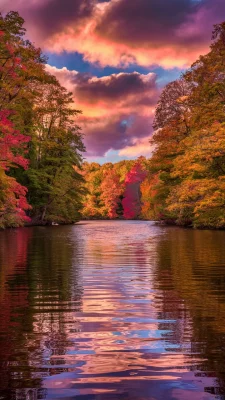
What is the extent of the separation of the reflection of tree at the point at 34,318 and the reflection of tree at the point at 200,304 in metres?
1.38

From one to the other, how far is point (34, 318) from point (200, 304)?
8.90 feet

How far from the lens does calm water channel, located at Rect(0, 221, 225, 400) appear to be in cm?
379

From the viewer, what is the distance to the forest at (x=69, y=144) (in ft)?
109

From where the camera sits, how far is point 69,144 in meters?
58.2

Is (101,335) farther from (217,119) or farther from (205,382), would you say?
(217,119)

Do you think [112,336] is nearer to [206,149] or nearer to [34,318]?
[34,318]

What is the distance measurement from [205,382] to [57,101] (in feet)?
179

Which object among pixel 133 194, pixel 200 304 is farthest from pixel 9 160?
pixel 133 194

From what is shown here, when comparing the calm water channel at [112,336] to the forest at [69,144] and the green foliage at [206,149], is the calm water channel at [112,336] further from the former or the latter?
the green foliage at [206,149]

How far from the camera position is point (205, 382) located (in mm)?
3871

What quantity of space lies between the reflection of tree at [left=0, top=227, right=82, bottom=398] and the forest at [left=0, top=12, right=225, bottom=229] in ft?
51.1

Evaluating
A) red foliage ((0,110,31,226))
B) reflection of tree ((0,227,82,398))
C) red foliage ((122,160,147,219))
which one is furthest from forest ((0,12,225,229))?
red foliage ((122,160,147,219))

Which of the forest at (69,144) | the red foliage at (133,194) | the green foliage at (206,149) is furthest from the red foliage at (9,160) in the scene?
the red foliage at (133,194)

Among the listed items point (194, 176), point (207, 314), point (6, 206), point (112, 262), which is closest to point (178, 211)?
point (194, 176)
